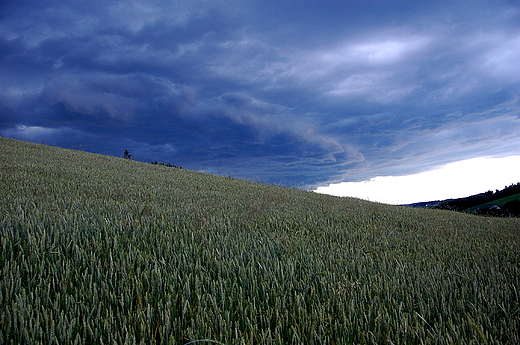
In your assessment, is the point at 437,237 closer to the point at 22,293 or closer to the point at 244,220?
the point at 244,220

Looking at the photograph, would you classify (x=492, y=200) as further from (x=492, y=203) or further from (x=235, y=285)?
(x=235, y=285)

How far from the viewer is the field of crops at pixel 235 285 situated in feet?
6.19

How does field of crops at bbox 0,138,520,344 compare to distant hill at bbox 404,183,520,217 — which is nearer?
field of crops at bbox 0,138,520,344

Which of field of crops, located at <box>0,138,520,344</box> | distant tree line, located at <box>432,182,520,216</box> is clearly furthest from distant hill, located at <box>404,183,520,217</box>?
field of crops, located at <box>0,138,520,344</box>

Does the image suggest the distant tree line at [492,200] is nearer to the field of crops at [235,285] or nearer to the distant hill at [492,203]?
the distant hill at [492,203]

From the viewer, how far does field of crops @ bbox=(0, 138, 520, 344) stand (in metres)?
1.89

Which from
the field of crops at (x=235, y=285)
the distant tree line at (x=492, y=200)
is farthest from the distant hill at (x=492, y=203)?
the field of crops at (x=235, y=285)

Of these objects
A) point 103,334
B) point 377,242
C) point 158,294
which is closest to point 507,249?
point 377,242

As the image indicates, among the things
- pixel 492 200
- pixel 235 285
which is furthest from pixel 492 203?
pixel 235 285

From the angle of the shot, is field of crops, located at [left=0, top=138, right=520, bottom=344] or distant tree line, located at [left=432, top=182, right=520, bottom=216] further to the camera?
distant tree line, located at [left=432, top=182, right=520, bottom=216]

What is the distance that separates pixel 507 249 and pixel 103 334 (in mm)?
5878

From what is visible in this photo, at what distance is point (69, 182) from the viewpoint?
25.1ft

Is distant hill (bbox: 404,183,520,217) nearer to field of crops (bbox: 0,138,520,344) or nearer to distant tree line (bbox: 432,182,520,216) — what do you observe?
distant tree line (bbox: 432,182,520,216)

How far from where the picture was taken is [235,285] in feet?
8.34
